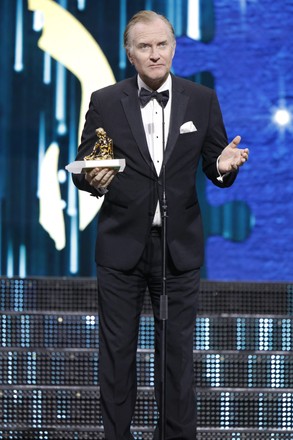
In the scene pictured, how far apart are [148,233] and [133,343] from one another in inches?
13.1

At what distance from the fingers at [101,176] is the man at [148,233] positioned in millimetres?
136

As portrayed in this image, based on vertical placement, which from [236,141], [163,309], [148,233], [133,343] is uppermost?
[236,141]

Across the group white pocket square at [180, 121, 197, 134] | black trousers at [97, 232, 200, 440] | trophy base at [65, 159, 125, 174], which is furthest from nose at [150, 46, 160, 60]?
black trousers at [97, 232, 200, 440]

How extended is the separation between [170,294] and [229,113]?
2360 mm

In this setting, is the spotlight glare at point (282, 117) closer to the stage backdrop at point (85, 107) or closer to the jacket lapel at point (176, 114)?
the stage backdrop at point (85, 107)

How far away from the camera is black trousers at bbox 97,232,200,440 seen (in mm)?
2715

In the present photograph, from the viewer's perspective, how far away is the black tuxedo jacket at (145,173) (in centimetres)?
272

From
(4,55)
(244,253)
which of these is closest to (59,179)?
(4,55)

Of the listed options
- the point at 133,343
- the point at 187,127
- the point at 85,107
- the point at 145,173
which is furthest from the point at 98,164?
the point at 85,107

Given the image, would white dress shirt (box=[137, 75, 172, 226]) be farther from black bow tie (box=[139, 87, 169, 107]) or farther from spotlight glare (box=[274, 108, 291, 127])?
spotlight glare (box=[274, 108, 291, 127])

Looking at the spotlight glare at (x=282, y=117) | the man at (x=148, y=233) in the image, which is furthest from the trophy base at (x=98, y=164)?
the spotlight glare at (x=282, y=117)

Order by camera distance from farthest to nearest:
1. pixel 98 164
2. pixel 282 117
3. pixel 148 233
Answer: pixel 282 117 < pixel 148 233 < pixel 98 164

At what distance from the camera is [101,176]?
2.51 metres

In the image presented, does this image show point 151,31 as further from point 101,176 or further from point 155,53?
point 101,176
